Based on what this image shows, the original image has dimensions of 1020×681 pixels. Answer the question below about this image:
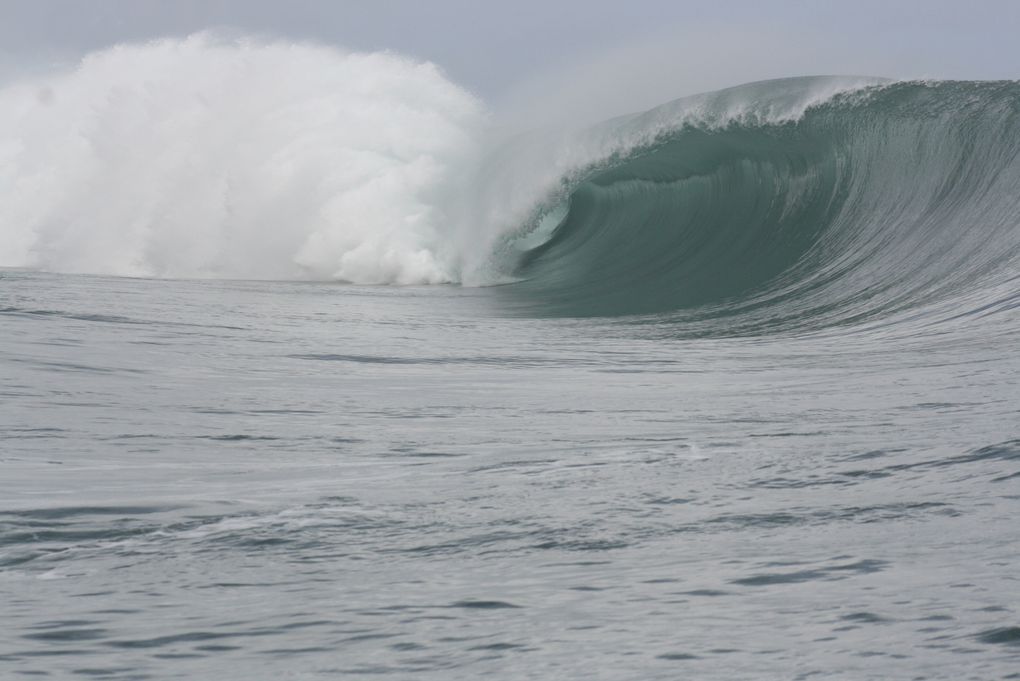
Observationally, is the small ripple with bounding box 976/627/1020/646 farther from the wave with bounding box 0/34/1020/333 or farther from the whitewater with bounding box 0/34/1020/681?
the wave with bounding box 0/34/1020/333

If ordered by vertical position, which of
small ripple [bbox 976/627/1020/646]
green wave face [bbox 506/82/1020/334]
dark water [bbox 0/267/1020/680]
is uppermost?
green wave face [bbox 506/82/1020/334]

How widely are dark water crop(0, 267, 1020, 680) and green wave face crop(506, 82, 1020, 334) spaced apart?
148 inches

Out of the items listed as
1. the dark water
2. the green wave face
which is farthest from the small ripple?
the green wave face

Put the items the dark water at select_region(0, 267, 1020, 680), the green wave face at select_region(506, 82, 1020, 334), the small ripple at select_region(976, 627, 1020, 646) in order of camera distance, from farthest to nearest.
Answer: the green wave face at select_region(506, 82, 1020, 334) → the dark water at select_region(0, 267, 1020, 680) → the small ripple at select_region(976, 627, 1020, 646)

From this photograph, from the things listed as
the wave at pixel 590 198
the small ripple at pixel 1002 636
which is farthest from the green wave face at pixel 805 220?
the small ripple at pixel 1002 636

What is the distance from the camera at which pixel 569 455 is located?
4895mm

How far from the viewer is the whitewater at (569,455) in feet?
9.12

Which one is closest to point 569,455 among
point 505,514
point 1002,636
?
point 505,514

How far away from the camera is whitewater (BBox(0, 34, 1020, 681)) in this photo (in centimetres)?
278

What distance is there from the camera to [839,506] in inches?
150

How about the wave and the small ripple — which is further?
the wave

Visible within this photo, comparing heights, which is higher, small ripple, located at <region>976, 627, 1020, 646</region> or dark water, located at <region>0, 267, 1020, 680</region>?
dark water, located at <region>0, 267, 1020, 680</region>

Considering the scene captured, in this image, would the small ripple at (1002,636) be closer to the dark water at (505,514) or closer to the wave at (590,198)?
the dark water at (505,514)

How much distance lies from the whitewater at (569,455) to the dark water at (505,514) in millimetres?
14
